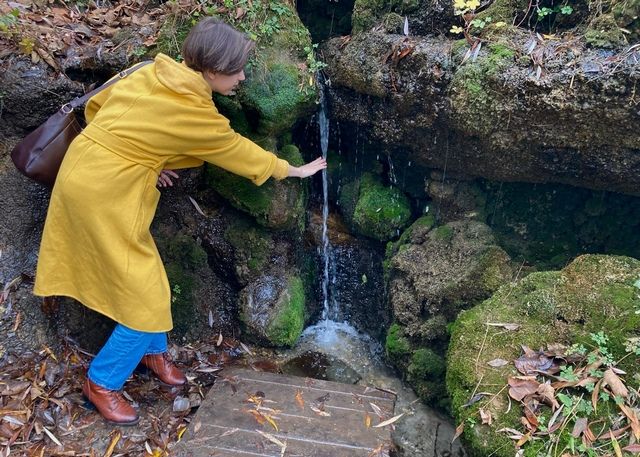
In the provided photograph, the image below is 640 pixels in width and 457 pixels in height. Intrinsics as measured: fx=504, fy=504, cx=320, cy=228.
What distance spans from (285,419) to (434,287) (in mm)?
1855

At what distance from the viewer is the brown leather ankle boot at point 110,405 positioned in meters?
3.71

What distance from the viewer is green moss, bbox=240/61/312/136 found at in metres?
4.35

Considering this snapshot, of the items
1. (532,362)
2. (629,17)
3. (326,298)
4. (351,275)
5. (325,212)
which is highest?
(629,17)

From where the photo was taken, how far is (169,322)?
363cm

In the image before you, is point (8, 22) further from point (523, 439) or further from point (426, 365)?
point (523, 439)

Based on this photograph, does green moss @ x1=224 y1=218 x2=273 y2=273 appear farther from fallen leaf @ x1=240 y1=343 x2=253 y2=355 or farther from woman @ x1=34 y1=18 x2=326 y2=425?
woman @ x1=34 y1=18 x2=326 y2=425

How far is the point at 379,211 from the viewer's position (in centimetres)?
552

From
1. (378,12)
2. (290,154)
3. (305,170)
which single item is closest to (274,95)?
(290,154)

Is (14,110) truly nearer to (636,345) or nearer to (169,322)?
(169,322)

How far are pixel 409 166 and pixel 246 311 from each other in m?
2.32

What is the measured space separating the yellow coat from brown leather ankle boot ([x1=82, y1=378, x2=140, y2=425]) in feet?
2.11

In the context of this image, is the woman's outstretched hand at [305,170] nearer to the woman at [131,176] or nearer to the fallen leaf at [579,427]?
the woman at [131,176]

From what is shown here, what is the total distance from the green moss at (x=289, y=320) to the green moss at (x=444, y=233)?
152 cm

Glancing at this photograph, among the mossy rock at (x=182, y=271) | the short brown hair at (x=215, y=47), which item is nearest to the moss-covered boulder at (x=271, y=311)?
the mossy rock at (x=182, y=271)
